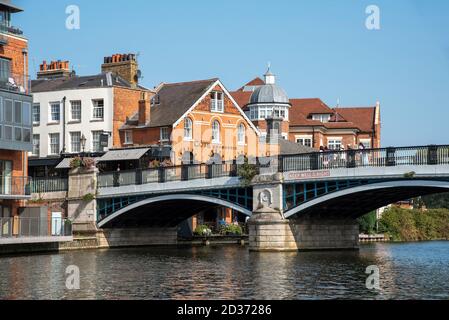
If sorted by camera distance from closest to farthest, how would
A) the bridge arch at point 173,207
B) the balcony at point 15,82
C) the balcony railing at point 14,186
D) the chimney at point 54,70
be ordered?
the balcony at point 15,82 → the balcony railing at point 14,186 → the bridge arch at point 173,207 → the chimney at point 54,70

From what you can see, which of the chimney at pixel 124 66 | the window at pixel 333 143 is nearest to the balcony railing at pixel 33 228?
the chimney at pixel 124 66

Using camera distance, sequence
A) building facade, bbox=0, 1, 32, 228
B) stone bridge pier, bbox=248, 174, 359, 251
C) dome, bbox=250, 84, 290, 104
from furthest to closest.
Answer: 1. dome, bbox=250, 84, 290, 104
2. building facade, bbox=0, 1, 32, 228
3. stone bridge pier, bbox=248, 174, 359, 251

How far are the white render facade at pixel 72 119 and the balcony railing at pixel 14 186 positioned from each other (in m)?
20.8

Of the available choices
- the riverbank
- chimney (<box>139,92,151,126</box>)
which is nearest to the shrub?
chimney (<box>139,92,151,126</box>)

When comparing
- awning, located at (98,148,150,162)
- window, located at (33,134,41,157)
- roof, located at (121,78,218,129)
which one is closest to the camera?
awning, located at (98,148,150,162)

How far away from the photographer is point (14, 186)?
61.4m

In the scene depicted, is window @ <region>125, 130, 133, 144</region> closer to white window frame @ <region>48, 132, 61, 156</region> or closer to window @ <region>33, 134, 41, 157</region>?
white window frame @ <region>48, 132, 61, 156</region>

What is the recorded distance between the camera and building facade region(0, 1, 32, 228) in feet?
→ 196

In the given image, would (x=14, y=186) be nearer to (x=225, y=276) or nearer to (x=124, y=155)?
(x=124, y=155)

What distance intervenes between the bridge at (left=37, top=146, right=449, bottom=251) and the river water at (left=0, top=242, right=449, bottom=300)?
227 centimetres

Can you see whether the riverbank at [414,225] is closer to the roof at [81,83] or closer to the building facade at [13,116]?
the roof at [81,83]

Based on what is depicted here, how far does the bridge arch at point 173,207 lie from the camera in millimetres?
62812
